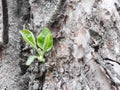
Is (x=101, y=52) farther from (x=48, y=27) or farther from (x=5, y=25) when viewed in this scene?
(x=5, y=25)

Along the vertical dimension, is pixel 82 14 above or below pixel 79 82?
above

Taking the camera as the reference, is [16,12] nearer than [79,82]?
No

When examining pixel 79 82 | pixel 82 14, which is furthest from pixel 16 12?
pixel 79 82

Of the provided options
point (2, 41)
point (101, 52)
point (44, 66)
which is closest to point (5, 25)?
point (2, 41)

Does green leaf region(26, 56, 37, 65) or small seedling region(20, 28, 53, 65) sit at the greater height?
small seedling region(20, 28, 53, 65)
